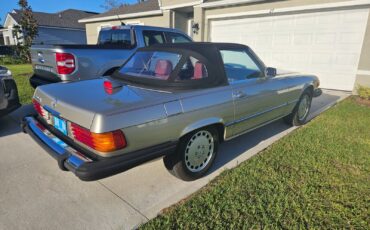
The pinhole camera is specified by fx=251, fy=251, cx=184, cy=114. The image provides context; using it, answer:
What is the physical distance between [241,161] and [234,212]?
1.21 meters

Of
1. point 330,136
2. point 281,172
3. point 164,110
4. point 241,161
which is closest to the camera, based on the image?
point 164,110

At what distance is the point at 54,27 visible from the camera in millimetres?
26875

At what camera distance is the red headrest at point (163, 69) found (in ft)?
9.51

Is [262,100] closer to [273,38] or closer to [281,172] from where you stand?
[281,172]

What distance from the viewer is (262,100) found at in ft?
12.0

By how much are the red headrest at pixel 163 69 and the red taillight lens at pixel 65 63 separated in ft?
6.99

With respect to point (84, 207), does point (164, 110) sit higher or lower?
higher

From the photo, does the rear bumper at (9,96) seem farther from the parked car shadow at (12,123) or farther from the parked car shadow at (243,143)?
the parked car shadow at (243,143)

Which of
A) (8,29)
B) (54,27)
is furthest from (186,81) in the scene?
(8,29)

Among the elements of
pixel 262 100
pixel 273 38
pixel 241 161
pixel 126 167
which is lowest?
pixel 241 161

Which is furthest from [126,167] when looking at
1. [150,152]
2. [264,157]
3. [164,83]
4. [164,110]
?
[264,157]

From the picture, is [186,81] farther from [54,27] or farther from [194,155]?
[54,27]

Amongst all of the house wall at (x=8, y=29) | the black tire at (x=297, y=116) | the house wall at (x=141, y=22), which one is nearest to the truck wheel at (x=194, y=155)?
the black tire at (x=297, y=116)

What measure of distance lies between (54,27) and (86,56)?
2667 cm
